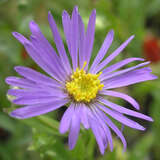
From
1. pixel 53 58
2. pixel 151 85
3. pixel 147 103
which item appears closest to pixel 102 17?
pixel 151 85

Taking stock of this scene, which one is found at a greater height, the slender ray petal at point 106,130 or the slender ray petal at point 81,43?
the slender ray petal at point 81,43

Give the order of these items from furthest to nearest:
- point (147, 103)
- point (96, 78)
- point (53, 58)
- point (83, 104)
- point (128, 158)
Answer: point (147, 103), point (128, 158), point (96, 78), point (83, 104), point (53, 58)

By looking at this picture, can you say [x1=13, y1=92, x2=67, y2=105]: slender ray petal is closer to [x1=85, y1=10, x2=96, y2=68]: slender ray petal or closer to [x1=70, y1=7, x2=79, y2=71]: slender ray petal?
[x1=70, y1=7, x2=79, y2=71]: slender ray petal

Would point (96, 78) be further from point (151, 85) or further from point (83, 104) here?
point (151, 85)

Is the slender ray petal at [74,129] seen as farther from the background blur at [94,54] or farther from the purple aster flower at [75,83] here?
the background blur at [94,54]

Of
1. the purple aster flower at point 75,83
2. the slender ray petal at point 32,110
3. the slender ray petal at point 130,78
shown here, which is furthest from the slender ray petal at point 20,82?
the slender ray petal at point 130,78

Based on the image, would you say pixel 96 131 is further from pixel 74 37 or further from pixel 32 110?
pixel 74 37

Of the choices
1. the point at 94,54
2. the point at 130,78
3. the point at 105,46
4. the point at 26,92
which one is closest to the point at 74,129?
the point at 26,92
